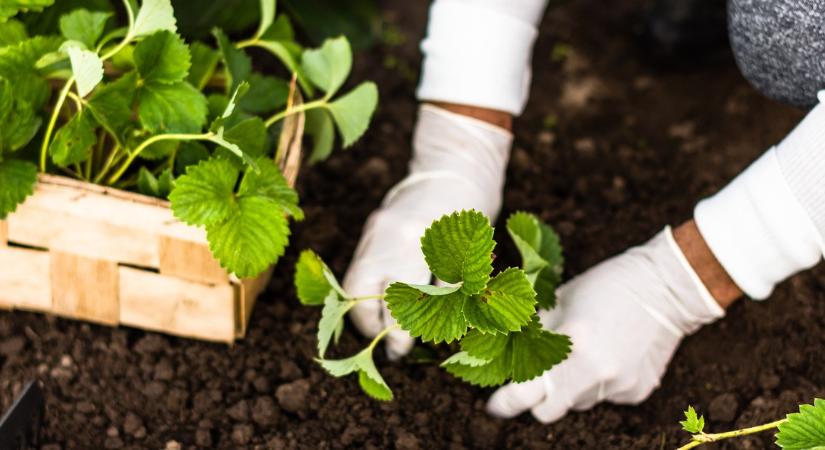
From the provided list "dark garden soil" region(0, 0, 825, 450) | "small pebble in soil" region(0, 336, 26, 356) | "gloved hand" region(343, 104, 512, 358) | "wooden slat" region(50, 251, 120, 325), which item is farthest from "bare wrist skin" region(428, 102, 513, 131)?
"small pebble in soil" region(0, 336, 26, 356)

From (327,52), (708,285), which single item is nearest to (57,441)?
(327,52)

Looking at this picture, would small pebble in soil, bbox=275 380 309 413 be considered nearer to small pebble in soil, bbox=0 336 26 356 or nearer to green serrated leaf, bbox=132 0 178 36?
small pebble in soil, bbox=0 336 26 356

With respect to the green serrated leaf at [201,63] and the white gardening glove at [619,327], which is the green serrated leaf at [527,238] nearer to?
the white gardening glove at [619,327]

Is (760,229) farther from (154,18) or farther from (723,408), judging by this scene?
(154,18)

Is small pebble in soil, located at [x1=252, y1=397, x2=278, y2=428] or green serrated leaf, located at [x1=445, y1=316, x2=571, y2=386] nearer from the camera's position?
green serrated leaf, located at [x1=445, y1=316, x2=571, y2=386]

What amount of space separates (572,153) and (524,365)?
0.71 meters

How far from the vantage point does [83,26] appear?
1.20m

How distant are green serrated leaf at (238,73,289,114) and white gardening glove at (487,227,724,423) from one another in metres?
0.46

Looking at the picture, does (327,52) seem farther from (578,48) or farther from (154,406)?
(578,48)

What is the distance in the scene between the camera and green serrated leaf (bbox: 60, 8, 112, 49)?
119 cm

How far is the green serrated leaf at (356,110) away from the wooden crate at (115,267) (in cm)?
23

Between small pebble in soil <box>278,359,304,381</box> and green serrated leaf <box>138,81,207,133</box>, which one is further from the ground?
green serrated leaf <box>138,81,207,133</box>

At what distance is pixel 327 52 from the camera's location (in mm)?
1312

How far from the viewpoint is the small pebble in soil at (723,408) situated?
50.9 inches
